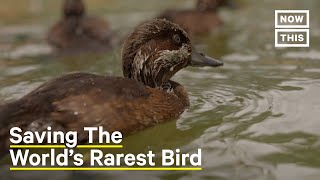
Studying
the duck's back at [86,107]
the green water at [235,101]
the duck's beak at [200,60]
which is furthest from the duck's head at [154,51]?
the green water at [235,101]

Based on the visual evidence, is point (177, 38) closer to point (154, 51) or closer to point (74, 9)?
point (154, 51)

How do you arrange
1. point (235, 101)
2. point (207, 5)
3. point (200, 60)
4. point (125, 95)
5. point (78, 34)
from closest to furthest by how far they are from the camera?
point (125, 95), point (200, 60), point (235, 101), point (78, 34), point (207, 5)

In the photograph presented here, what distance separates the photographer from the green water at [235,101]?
5090 millimetres

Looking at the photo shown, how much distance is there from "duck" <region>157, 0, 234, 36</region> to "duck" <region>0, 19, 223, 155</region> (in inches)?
219

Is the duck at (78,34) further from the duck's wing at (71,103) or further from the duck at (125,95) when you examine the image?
the duck's wing at (71,103)

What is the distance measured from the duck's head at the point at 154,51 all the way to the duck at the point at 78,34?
15.1 feet

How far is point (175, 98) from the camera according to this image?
661 cm

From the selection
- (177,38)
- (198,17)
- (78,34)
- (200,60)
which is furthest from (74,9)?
(177,38)

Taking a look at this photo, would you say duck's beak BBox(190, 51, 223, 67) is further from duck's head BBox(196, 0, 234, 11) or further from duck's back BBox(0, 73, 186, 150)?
duck's head BBox(196, 0, 234, 11)

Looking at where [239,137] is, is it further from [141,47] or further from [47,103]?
[47,103]

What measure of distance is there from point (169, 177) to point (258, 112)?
2051 millimetres

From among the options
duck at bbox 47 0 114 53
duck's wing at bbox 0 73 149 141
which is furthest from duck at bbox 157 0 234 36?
duck's wing at bbox 0 73 149 141

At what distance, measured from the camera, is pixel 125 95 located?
5801 mm

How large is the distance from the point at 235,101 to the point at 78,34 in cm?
513
